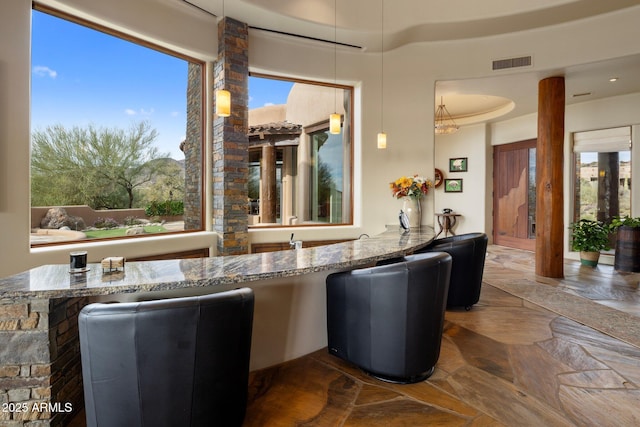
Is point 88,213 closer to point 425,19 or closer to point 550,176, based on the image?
point 425,19

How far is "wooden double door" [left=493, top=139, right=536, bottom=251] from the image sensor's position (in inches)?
299

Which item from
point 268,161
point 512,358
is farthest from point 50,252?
point 512,358

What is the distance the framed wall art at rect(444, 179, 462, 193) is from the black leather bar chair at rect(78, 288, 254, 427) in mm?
8221

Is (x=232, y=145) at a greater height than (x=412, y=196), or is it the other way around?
(x=232, y=145)

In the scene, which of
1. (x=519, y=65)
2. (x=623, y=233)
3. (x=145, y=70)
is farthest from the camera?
(x=623, y=233)

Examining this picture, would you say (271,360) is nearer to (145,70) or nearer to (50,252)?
(50,252)

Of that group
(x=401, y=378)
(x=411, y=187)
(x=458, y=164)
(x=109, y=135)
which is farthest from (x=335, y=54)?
(x=458, y=164)

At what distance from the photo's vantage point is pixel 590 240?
19.4 ft

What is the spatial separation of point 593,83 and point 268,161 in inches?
205

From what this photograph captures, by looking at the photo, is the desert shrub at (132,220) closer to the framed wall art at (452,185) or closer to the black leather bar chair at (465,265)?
the black leather bar chair at (465,265)

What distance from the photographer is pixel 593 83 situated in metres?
5.36

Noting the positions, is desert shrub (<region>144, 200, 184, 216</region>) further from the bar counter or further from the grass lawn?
the bar counter

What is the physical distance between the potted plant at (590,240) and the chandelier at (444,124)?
2.88 meters

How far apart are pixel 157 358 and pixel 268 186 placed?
151 inches
